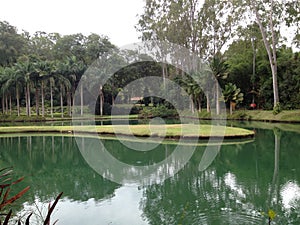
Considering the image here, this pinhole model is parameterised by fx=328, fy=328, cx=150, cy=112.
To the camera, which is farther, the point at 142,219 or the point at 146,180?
the point at 146,180

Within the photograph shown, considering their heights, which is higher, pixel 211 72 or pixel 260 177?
pixel 211 72

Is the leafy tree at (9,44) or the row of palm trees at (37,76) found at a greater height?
the leafy tree at (9,44)

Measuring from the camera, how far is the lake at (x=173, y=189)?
18.5 feet

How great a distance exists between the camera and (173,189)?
24.3 ft

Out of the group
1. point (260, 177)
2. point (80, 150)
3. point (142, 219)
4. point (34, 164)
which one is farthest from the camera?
point (80, 150)

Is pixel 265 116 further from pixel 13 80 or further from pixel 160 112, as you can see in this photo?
pixel 13 80

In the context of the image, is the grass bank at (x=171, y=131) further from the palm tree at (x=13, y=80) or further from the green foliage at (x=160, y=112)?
the green foliage at (x=160, y=112)

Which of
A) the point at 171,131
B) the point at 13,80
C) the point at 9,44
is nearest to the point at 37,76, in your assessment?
the point at 13,80

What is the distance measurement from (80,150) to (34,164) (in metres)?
2.92

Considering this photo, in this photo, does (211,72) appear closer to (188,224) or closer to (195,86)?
(195,86)

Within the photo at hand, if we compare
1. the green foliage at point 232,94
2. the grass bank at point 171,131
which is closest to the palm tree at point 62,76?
the grass bank at point 171,131

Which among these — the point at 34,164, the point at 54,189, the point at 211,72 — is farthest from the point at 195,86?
the point at 54,189

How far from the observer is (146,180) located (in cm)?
858

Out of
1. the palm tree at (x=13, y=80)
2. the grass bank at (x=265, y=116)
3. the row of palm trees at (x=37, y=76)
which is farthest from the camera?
the row of palm trees at (x=37, y=76)
